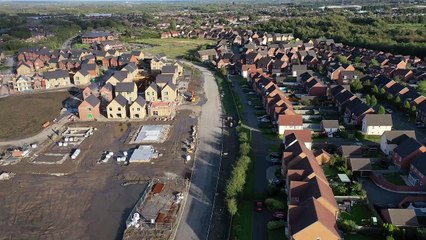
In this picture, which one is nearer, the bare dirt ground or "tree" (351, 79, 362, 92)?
the bare dirt ground

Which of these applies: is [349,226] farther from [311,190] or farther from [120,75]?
[120,75]

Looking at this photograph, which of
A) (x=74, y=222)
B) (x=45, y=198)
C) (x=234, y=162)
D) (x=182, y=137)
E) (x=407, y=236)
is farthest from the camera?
(x=182, y=137)

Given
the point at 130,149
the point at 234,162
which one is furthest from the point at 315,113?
the point at 130,149

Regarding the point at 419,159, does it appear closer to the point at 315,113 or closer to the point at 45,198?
the point at 315,113

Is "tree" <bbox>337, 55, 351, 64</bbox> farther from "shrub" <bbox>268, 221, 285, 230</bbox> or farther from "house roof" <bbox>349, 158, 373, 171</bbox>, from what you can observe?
"shrub" <bbox>268, 221, 285, 230</bbox>

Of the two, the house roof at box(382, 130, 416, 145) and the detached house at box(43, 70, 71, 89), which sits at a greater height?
the house roof at box(382, 130, 416, 145)

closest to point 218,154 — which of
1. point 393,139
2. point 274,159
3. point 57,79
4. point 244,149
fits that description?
point 244,149

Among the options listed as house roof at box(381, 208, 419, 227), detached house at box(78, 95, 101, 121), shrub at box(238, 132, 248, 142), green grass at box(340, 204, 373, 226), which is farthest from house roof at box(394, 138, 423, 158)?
detached house at box(78, 95, 101, 121)
